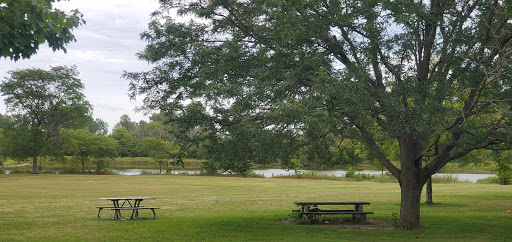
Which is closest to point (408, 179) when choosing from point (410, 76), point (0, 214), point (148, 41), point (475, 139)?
point (475, 139)

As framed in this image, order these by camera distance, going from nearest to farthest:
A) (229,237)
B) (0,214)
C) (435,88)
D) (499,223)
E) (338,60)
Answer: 1. (435,88)
2. (229,237)
3. (338,60)
4. (499,223)
5. (0,214)

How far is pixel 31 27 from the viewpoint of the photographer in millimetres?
6910

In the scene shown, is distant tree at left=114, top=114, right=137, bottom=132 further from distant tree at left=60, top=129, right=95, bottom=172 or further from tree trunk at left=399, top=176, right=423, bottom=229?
tree trunk at left=399, top=176, right=423, bottom=229

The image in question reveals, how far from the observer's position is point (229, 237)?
40.6ft

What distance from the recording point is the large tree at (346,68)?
1091 centimetres

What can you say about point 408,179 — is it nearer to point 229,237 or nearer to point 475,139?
point 475,139

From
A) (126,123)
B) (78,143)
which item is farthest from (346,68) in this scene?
(126,123)

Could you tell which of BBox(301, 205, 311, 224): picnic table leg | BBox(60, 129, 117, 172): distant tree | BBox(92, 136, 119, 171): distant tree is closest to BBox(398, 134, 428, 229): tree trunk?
BBox(301, 205, 311, 224): picnic table leg

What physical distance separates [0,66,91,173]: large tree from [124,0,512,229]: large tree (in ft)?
166

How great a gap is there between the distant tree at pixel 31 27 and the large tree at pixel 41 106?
55.6 m

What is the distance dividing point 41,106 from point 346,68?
189 feet

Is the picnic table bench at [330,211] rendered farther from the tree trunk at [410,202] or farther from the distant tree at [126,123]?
the distant tree at [126,123]

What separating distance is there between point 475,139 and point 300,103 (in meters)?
4.81

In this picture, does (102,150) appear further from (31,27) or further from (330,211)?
(31,27)
